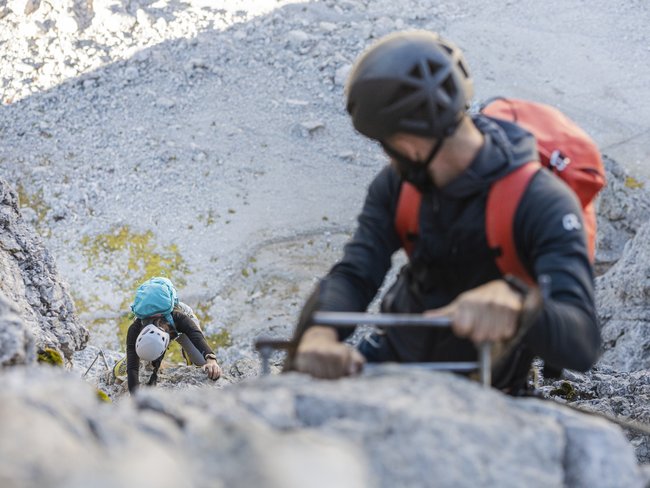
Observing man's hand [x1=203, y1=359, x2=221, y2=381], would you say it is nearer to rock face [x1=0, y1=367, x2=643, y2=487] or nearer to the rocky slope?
the rocky slope

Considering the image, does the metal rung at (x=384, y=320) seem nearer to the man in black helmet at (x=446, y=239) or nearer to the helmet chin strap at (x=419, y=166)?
the man in black helmet at (x=446, y=239)

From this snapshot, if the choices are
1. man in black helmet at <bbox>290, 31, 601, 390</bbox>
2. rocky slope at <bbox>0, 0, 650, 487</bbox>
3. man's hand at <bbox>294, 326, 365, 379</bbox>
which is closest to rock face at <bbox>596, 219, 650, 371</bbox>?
rocky slope at <bbox>0, 0, 650, 487</bbox>

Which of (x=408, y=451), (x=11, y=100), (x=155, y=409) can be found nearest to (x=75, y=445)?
(x=155, y=409)

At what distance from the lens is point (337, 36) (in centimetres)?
2367

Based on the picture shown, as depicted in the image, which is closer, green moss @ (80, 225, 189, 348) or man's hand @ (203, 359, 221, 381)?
man's hand @ (203, 359, 221, 381)

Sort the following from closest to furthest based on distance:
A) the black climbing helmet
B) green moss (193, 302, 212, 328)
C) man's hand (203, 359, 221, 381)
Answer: the black climbing helmet
man's hand (203, 359, 221, 381)
green moss (193, 302, 212, 328)

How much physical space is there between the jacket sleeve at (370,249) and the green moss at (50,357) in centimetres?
321

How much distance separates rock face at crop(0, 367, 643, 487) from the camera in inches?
107

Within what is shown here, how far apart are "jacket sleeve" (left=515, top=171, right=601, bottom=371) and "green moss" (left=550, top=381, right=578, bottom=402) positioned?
573 centimetres

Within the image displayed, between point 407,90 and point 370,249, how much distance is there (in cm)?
94


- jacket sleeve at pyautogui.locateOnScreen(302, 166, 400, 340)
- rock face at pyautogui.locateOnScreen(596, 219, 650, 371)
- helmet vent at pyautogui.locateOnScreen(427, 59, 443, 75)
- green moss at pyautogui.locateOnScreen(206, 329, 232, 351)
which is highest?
helmet vent at pyautogui.locateOnScreen(427, 59, 443, 75)

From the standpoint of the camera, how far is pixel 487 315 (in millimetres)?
3590

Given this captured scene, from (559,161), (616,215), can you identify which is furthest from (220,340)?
(559,161)

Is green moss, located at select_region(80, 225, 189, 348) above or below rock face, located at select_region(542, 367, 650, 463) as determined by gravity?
below
